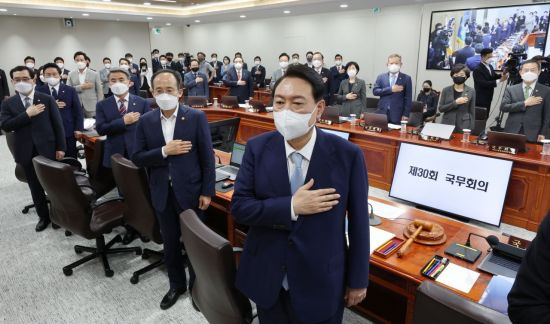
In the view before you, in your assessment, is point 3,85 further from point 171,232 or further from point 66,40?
point 171,232

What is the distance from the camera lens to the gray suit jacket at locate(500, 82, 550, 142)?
414cm

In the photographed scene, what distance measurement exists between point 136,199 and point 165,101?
0.77 meters

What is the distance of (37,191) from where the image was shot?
372 centimetres

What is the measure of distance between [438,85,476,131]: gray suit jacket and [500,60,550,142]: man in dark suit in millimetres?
370

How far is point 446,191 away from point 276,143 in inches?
60.6

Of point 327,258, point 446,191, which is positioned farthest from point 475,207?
point 327,258

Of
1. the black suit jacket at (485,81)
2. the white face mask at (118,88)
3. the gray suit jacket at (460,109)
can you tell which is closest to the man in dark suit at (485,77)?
the black suit jacket at (485,81)

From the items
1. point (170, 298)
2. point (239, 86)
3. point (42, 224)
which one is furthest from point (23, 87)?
point (239, 86)

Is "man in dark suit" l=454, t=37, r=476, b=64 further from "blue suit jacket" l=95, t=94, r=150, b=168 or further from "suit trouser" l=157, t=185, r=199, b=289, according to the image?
"suit trouser" l=157, t=185, r=199, b=289

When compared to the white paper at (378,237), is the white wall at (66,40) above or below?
above

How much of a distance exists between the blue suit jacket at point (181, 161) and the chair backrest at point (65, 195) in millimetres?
576

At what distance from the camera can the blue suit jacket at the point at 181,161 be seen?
2.36 m

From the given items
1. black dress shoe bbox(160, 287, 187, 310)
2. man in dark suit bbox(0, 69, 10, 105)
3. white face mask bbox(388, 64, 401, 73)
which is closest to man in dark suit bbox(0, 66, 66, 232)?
black dress shoe bbox(160, 287, 187, 310)

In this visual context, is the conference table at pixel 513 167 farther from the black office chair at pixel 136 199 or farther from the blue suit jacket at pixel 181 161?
the black office chair at pixel 136 199
